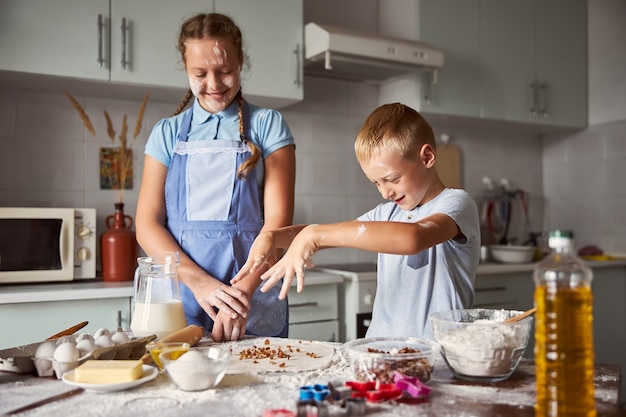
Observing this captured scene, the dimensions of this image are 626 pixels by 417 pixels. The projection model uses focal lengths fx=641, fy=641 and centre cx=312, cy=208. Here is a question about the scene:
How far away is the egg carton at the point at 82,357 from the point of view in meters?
1.14

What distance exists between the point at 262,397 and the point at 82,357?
0.34m

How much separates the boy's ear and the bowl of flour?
1.50ft

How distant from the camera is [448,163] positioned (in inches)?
146

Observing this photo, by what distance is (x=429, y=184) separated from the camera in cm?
152

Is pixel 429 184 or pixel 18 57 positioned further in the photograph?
pixel 18 57

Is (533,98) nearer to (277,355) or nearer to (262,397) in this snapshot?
(277,355)

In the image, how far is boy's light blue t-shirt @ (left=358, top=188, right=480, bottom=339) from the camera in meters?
1.47

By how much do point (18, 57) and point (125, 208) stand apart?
80cm

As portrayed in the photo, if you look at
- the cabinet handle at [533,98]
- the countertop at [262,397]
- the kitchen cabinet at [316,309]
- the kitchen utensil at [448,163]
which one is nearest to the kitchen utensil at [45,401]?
the countertop at [262,397]

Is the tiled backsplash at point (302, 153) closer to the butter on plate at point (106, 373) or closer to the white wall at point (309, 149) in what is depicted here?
the white wall at point (309, 149)

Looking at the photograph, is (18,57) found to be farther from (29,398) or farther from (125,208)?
(29,398)

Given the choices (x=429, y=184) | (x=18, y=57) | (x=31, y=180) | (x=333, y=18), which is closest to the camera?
(x=429, y=184)

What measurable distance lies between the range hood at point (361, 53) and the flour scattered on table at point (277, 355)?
5.68 ft

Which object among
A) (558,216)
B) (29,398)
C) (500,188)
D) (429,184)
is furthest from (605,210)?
(29,398)
